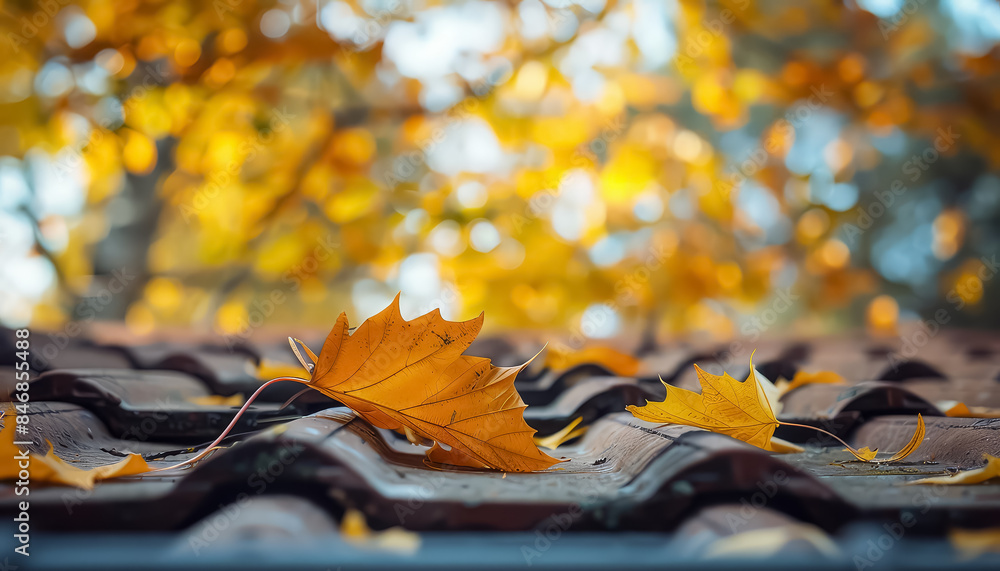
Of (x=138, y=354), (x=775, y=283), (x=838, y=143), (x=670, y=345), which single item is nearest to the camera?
(x=138, y=354)

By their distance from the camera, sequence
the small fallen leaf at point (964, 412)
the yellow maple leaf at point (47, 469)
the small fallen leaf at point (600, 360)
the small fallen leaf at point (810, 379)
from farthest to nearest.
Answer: the small fallen leaf at point (600, 360) < the small fallen leaf at point (810, 379) < the small fallen leaf at point (964, 412) < the yellow maple leaf at point (47, 469)

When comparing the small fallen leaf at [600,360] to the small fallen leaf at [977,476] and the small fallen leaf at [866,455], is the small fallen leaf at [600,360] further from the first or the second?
the small fallen leaf at [977,476]

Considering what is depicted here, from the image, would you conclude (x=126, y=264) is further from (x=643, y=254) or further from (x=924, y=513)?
(x=924, y=513)

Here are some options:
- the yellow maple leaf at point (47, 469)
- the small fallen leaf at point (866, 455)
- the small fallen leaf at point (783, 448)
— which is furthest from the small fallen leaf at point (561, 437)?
the yellow maple leaf at point (47, 469)

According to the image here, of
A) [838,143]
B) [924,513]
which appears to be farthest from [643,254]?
[924,513]

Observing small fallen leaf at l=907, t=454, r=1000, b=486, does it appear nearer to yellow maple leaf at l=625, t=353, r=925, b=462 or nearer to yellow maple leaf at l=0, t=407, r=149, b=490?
yellow maple leaf at l=625, t=353, r=925, b=462

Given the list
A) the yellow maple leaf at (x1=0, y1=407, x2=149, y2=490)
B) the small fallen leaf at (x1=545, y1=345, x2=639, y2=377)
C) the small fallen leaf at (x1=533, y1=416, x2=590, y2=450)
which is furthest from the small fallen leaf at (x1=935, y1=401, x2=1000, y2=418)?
the yellow maple leaf at (x1=0, y1=407, x2=149, y2=490)
